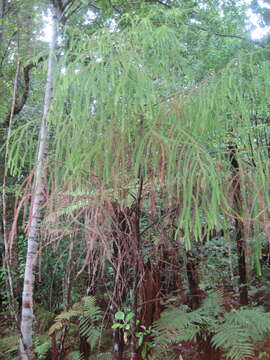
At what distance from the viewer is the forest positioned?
1.74 metres

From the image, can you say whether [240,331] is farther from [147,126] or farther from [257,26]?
[257,26]

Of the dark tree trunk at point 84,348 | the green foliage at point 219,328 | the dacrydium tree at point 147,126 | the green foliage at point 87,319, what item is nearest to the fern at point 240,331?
the green foliage at point 219,328

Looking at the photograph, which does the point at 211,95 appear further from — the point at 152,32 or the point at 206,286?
the point at 206,286

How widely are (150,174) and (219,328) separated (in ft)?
5.83

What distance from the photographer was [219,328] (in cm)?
285

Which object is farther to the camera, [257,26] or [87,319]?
[257,26]

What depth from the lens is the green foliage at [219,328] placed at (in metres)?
2.66

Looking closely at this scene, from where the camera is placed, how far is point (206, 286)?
436 cm

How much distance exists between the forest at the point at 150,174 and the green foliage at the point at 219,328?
12 millimetres

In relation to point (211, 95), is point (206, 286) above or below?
below

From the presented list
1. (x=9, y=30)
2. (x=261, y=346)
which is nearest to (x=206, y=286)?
(x=261, y=346)

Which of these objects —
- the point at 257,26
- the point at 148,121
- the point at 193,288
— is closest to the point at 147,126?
the point at 148,121

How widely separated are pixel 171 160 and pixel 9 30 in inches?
228

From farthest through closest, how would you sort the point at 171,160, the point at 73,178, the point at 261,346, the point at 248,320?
1. the point at 261,346
2. the point at 248,320
3. the point at 73,178
4. the point at 171,160
